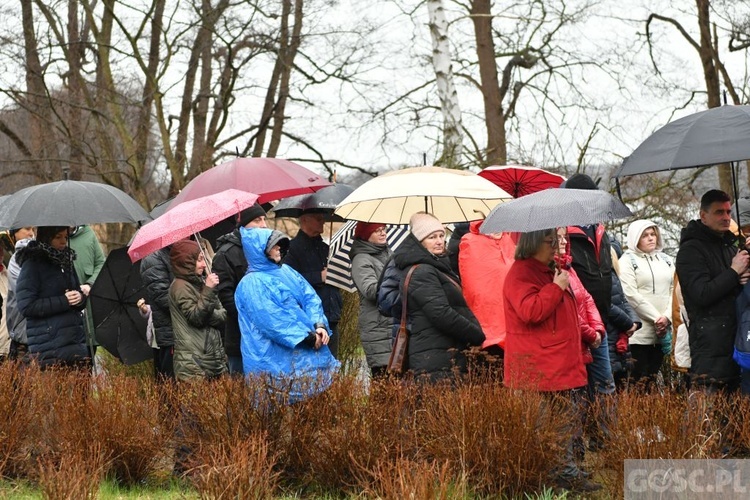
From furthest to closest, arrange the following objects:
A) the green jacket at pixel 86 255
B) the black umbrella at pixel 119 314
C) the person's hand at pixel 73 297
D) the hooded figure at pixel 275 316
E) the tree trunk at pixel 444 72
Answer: the tree trunk at pixel 444 72 < the green jacket at pixel 86 255 < the black umbrella at pixel 119 314 < the person's hand at pixel 73 297 < the hooded figure at pixel 275 316

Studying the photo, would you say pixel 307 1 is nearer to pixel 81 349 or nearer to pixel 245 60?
pixel 245 60

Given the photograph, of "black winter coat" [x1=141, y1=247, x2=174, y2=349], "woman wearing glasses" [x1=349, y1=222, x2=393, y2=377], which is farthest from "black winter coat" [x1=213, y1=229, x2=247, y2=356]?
"woman wearing glasses" [x1=349, y1=222, x2=393, y2=377]

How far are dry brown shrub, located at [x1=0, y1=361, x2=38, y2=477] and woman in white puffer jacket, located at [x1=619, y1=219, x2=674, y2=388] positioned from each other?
4755 millimetres

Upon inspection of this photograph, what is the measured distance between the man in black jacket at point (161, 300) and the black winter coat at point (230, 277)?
44cm

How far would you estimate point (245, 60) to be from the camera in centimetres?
1822

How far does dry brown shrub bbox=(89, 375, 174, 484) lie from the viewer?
6316 millimetres

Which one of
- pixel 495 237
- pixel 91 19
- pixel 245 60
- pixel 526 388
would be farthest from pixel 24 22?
pixel 526 388

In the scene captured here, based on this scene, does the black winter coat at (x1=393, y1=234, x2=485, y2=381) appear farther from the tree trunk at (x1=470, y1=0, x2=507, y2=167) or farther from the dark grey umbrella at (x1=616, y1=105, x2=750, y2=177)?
the tree trunk at (x1=470, y1=0, x2=507, y2=167)

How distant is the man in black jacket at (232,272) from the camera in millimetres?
7789

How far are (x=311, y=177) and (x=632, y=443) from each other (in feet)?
14.5

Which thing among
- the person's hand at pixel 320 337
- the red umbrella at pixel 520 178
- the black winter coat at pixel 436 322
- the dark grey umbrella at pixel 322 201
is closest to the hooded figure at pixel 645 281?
the red umbrella at pixel 520 178

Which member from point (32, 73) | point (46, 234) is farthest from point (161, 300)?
point (32, 73)

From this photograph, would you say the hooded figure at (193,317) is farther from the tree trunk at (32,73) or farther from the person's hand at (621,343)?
the tree trunk at (32,73)

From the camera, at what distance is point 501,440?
18.1 feet
